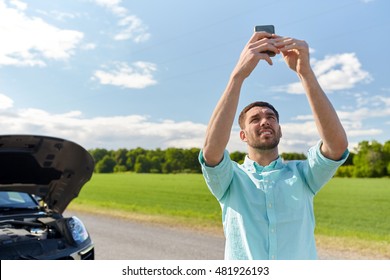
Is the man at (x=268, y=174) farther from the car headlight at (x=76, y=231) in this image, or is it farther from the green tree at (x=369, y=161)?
the green tree at (x=369, y=161)

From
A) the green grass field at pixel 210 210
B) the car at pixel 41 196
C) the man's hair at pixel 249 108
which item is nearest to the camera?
the man's hair at pixel 249 108

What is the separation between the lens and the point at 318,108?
1.65m

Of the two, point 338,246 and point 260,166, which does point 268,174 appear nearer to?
point 260,166

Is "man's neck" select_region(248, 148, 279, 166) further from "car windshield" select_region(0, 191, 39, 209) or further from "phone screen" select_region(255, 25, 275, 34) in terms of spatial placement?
"car windshield" select_region(0, 191, 39, 209)

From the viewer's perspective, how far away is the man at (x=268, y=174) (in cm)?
162

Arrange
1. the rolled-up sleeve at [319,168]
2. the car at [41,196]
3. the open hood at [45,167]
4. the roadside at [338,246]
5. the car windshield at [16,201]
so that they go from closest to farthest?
1. the rolled-up sleeve at [319,168]
2. the car at [41,196]
3. the open hood at [45,167]
4. the car windshield at [16,201]
5. the roadside at [338,246]

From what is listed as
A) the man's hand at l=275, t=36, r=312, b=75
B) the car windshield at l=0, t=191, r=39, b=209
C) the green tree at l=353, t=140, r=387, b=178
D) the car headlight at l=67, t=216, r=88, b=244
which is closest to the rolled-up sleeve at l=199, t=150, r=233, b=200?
the man's hand at l=275, t=36, r=312, b=75

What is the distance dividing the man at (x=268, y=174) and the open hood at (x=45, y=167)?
Result: 8.45 ft

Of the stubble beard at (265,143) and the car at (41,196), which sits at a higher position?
the stubble beard at (265,143)

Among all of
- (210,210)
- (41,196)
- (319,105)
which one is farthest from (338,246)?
(210,210)

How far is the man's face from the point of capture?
1.74m

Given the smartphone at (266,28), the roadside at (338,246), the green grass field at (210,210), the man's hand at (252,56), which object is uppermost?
the smartphone at (266,28)

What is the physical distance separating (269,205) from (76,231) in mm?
2858

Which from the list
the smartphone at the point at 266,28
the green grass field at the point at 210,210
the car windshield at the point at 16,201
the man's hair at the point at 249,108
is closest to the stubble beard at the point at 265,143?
the man's hair at the point at 249,108
